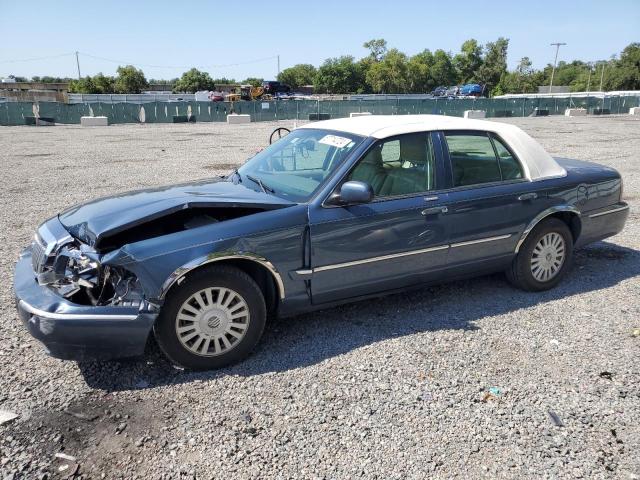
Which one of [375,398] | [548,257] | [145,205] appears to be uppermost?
[145,205]

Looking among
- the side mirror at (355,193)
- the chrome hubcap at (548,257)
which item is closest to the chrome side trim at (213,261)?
the side mirror at (355,193)

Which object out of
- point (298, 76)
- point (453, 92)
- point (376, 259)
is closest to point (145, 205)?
point (376, 259)

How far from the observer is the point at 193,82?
346ft

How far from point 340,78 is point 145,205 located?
116439mm

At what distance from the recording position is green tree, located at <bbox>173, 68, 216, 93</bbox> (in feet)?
345

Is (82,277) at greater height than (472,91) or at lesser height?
lesser

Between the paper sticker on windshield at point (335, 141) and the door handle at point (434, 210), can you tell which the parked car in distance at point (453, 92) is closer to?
the paper sticker on windshield at point (335, 141)

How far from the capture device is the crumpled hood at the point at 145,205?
3.28 m

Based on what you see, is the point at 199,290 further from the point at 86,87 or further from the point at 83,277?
the point at 86,87

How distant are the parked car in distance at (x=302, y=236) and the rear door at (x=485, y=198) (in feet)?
0.04

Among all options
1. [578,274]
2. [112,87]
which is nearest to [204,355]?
[578,274]

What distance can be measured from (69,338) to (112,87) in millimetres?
105720

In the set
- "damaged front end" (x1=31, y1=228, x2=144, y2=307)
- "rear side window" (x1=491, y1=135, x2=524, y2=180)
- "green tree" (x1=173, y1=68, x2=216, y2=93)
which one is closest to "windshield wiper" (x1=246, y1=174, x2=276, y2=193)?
"damaged front end" (x1=31, y1=228, x2=144, y2=307)

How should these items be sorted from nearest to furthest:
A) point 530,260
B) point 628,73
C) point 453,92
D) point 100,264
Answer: point 100,264 → point 530,260 → point 453,92 → point 628,73
